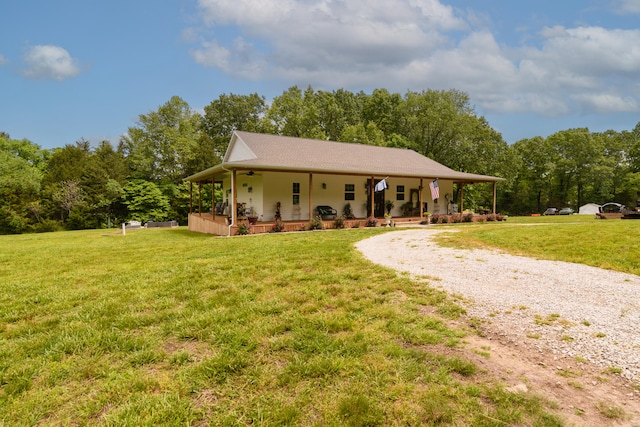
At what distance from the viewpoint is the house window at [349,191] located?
714 inches

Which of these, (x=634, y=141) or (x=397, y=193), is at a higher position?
(x=634, y=141)

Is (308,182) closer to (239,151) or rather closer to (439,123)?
(239,151)

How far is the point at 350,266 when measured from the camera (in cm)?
617

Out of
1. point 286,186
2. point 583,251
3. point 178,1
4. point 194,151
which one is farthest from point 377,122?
point 583,251

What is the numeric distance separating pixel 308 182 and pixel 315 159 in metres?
1.29

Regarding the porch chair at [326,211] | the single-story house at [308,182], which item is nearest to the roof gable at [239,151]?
the single-story house at [308,182]

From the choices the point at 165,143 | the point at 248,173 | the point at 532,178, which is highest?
the point at 165,143

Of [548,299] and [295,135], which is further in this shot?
[295,135]

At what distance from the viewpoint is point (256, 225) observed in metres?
13.7

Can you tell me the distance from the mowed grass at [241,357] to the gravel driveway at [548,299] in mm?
629

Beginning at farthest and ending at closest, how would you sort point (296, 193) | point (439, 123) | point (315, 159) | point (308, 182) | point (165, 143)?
point (439, 123) → point (165, 143) → point (308, 182) → point (315, 159) → point (296, 193)

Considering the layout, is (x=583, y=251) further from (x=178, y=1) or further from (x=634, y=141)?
(x=634, y=141)

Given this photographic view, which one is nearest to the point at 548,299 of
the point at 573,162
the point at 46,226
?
the point at 46,226

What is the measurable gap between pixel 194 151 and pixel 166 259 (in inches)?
1127
